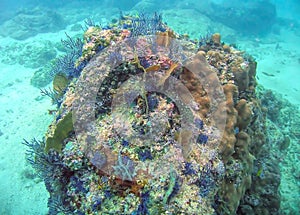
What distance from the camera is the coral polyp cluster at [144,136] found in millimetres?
2803

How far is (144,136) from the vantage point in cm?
301

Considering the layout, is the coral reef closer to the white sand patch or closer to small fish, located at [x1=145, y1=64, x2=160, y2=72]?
the white sand patch

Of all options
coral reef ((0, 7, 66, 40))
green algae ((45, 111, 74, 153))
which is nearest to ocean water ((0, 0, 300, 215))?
green algae ((45, 111, 74, 153))

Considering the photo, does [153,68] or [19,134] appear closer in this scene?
[153,68]

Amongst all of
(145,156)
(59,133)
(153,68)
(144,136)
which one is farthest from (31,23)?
(145,156)

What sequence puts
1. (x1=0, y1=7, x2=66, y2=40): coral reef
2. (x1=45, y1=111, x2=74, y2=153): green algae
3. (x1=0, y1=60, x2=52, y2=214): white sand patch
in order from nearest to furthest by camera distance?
(x1=45, y1=111, x2=74, y2=153): green algae, (x1=0, y1=60, x2=52, y2=214): white sand patch, (x1=0, y1=7, x2=66, y2=40): coral reef

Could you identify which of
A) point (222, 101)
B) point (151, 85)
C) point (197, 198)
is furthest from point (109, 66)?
point (197, 198)

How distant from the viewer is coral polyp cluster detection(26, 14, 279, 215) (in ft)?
9.20

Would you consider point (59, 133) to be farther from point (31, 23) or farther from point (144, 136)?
point (31, 23)

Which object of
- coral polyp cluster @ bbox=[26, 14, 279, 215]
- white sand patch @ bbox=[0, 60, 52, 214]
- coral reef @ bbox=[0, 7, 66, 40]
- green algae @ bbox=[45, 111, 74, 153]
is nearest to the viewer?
coral polyp cluster @ bbox=[26, 14, 279, 215]

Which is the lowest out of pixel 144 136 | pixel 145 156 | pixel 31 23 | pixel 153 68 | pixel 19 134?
pixel 19 134

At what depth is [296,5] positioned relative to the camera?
150 feet

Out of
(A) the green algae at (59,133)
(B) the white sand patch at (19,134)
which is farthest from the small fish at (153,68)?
(B) the white sand patch at (19,134)

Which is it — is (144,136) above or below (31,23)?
above
